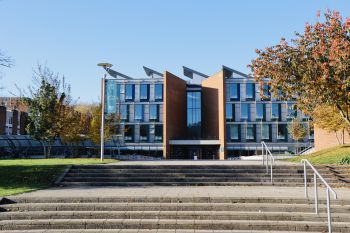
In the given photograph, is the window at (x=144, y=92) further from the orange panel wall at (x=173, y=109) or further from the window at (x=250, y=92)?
the window at (x=250, y=92)

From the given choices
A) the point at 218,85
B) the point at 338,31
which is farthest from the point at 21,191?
the point at 218,85

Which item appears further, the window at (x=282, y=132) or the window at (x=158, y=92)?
the window at (x=158, y=92)

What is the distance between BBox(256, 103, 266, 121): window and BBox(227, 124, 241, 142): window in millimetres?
3313

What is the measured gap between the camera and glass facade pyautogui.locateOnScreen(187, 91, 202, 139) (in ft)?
187

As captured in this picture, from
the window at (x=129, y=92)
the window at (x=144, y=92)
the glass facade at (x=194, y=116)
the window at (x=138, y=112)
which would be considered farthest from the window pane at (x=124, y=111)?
the glass facade at (x=194, y=116)

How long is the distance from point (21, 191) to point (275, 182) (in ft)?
29.6

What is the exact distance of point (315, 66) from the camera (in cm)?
1416

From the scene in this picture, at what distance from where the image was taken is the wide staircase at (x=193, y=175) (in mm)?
13695

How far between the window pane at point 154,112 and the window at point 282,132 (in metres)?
18.1

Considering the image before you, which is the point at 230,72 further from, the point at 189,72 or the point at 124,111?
the point at 124,111

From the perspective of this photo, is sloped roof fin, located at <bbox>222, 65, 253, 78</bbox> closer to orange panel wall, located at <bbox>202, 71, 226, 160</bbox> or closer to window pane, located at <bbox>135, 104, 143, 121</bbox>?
orange panel wall, located at <bbox>202, 71, 226, 160</bbox>

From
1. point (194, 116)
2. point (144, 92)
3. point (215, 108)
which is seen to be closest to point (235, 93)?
point (215, 108)

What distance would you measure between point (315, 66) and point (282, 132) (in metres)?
40.5

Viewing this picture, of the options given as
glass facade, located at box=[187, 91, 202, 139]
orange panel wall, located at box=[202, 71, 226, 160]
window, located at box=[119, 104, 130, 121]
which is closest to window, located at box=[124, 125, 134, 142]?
window, located at box=[119, 104, 130, 121]
